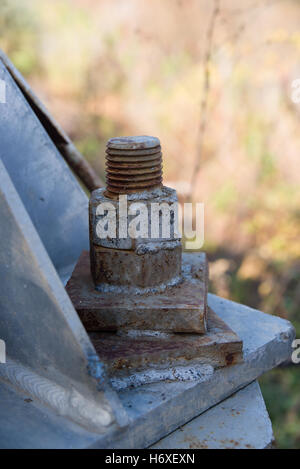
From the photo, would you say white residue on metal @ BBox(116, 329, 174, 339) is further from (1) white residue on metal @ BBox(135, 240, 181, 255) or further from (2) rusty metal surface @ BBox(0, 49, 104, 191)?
(2) rusty metal surface @ BBox(0, 49, 104, 191)

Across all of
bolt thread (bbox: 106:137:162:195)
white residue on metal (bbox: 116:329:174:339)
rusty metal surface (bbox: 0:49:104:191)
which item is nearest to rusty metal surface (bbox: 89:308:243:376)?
white residue on metal (bbox: 116:329:174:339)

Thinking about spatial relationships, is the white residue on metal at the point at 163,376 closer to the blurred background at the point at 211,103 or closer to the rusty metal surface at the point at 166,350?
A: the rusty metal surface at the point at 166,350

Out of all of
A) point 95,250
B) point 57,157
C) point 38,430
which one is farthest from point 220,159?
point 38,430

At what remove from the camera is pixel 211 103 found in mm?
6609

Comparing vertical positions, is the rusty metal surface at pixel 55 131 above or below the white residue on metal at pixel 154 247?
above

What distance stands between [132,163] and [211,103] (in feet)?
17.5

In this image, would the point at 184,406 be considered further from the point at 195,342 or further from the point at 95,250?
the point at 95,250

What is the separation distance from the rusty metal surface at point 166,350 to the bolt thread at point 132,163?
466 millimetres

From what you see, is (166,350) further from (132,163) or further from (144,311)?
(132,163)

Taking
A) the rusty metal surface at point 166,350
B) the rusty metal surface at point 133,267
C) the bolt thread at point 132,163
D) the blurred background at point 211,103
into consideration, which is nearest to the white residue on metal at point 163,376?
the rusty metal surface at point 166,350

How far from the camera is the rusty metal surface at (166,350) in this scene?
4.68 feet

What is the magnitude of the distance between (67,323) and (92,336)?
0.99ft

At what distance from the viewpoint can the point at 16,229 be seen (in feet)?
4.04

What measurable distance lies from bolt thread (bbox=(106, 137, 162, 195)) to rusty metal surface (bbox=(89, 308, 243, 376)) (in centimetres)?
47
